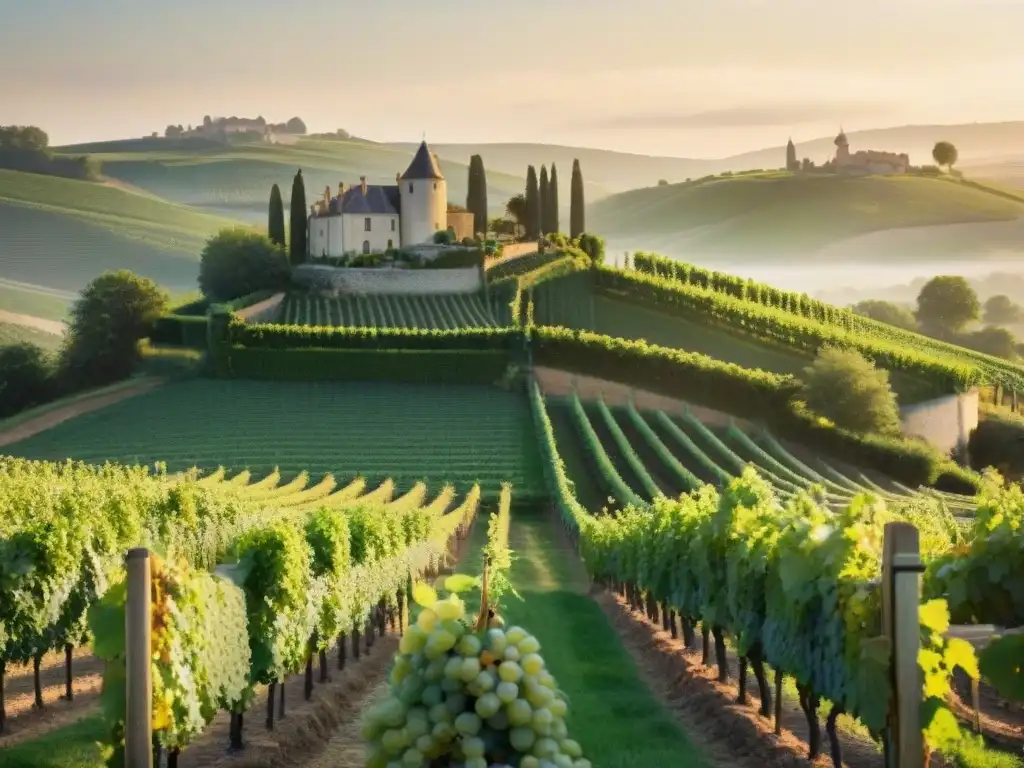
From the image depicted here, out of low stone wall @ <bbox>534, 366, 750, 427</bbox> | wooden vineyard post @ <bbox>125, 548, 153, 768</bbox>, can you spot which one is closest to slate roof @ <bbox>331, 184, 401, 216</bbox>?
low stone wall @ <bbox>534, 366, 750, 427</bbox>

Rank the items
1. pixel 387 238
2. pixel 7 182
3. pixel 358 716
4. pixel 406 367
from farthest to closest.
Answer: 1. pixel 7 182
2. pixel 387 238
3. pixel 406 367
4. pixel 358 716

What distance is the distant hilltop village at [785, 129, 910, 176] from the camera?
17612 cm

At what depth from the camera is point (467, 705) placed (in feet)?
21.6

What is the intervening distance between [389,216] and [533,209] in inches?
427

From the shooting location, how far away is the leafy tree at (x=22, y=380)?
77.8 metres

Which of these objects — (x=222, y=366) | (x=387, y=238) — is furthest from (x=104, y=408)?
(x=387, y=238)

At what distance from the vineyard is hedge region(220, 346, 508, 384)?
9.71 m

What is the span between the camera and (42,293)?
149 meters

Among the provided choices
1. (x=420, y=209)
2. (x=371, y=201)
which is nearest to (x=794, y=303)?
(x=420, y=209)

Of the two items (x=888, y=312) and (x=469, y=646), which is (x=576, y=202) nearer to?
(x=888, y=312)

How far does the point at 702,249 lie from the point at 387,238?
46.9 meters

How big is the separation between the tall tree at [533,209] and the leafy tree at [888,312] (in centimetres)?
4559

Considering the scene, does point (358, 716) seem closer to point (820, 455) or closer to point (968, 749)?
point (968, 749)

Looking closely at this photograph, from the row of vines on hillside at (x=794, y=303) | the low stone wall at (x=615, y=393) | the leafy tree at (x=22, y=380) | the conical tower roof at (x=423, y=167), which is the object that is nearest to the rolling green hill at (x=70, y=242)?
the conical tower roof at (x=423, y=167)
